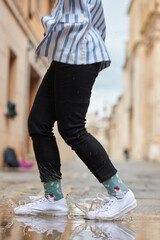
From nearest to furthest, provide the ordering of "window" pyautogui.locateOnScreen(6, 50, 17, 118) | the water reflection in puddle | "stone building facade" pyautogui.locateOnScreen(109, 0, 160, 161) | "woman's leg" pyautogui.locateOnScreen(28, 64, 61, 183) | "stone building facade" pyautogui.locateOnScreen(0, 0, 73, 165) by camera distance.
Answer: the water reflection in puddle
"woman's leg" pyautogui.locateOnScreen(28, 64, 61, 183)
"stone building facade" pyautogui.locateOnScreen(0, 0, 73, 165)
"window" pyautogui.locateOnScreen(6, 50, 17, 118)
"stone building facade" pyautogui.locateOnScreen(109, 0, 160, 161)

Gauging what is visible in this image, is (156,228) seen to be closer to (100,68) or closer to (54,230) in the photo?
(54,230)

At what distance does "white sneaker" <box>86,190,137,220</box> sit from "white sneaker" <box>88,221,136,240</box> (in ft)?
0.30

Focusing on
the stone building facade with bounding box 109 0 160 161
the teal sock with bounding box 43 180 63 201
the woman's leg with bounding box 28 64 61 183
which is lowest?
the stone building facade with bounding box 109 0 160 161

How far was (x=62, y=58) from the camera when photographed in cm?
261

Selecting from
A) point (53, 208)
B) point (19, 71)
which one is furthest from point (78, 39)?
point (19, 71)

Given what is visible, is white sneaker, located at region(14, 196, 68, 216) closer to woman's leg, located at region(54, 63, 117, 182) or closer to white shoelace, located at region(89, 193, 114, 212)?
white shoelace, located at region(89, 193, 114, 212)

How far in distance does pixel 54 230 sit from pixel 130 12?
166 feet

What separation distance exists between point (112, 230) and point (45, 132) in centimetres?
82

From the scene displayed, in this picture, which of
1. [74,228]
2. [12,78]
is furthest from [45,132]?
[12,78]

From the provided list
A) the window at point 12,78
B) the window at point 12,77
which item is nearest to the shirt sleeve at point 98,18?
the window at point 12,78

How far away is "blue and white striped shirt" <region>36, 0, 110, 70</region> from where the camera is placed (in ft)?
8.53

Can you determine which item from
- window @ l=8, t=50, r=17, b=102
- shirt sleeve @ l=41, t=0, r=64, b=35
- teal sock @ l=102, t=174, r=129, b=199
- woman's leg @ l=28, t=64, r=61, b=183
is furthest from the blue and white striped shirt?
window @ l=8, t=50, r=17, b=102

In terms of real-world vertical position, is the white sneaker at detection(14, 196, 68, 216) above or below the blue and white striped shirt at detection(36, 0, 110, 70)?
below

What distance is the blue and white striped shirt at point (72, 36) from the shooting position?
2.60 metres
